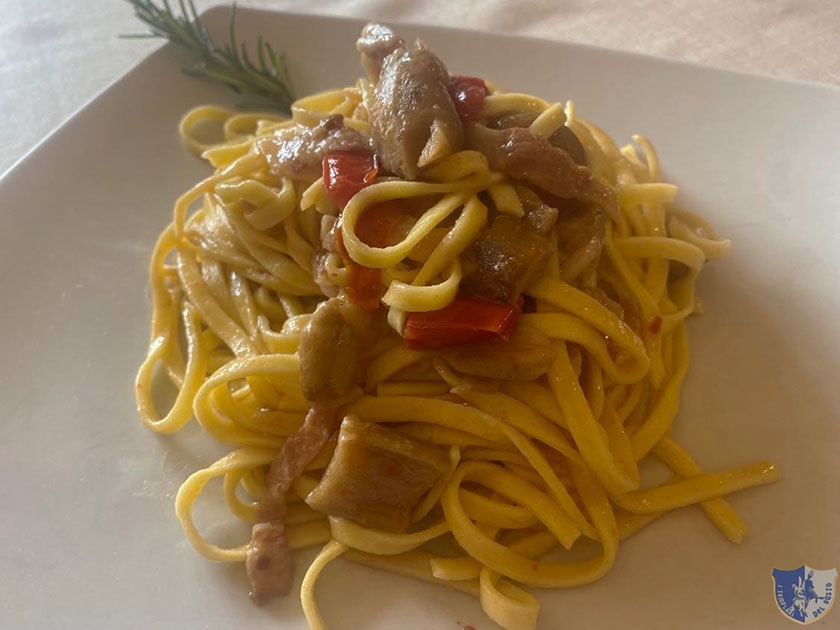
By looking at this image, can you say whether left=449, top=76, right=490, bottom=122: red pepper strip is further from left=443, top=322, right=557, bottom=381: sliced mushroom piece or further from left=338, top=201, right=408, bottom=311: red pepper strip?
left=443, top=322, right=557, bottom=381: sliced mushroom piece

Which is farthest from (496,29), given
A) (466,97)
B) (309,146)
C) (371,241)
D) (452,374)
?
(452,374)

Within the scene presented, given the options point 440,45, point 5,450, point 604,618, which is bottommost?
point 604,618

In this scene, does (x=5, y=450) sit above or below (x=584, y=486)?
above

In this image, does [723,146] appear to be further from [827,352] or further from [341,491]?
[341,491]

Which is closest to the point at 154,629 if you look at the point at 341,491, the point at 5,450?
the point at 341,491

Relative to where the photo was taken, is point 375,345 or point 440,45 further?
point 440,45

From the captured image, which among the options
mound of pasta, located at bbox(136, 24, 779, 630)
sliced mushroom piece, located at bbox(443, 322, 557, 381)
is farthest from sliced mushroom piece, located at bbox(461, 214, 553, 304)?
sliced mushroom piece, located at bbox(443, 322, 557, 381)

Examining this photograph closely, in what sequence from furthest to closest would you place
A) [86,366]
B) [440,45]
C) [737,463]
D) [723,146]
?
[440,45], [723,146], [86,366], [737,463]
